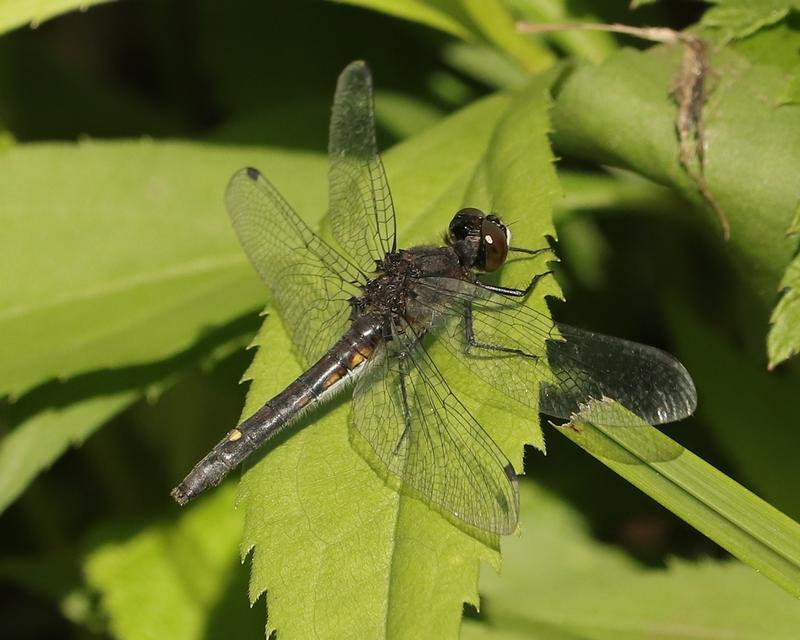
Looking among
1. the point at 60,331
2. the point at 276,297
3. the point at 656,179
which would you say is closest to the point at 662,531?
the point at 656,179

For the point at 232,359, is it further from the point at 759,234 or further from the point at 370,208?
the point at 759,234

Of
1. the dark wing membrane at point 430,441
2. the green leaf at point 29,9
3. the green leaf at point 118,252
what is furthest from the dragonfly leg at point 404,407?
the green leaf at point 29,9

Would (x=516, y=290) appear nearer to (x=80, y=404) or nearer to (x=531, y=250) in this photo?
(x=531, y=250)

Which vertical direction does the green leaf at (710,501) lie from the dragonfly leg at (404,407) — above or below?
below

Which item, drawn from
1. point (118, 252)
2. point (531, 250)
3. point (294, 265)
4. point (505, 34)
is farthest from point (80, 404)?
point (505, 34)

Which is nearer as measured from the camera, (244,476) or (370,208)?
(244,476)

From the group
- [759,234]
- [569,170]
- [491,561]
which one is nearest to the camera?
[491,561]

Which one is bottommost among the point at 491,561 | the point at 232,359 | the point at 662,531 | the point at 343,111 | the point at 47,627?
the point at 662,531

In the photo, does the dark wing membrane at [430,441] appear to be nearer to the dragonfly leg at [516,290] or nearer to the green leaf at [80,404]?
the dragonfly leg at [516,290]
